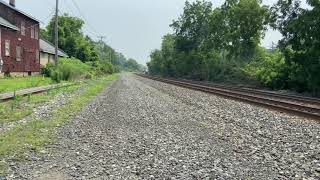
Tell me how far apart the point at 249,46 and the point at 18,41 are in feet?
85.7

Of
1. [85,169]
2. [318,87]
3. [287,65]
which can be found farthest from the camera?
[287,65]

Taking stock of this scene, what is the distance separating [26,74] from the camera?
51281 millimetres

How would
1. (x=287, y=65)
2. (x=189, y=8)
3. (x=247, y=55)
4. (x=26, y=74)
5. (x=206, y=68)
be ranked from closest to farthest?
(x=287, y=65) → (x=26, y=74) → (x=247, y=55) → (x=206, y=68) → (x=189, y=8)

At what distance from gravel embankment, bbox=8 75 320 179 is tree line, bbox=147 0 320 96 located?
18.9m

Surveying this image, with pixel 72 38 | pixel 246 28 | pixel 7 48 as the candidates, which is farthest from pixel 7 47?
pixel 72 38

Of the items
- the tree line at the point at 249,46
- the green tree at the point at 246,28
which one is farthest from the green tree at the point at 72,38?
the green tree at the point at 246,28

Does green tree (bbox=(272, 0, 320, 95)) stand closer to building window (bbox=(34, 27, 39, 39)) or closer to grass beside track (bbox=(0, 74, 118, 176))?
grass beside track (bbox=(0, 74, 118, 176))

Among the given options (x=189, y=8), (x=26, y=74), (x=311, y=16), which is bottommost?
(x=26, y=74)

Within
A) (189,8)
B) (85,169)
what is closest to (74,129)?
(85,169)

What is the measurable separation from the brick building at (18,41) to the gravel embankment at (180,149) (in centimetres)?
3008

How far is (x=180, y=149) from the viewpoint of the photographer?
32.6 ft

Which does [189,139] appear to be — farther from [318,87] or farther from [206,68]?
[206,68]

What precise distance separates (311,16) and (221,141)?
24.9 m

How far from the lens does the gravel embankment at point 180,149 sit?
7.93 metres
